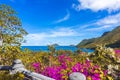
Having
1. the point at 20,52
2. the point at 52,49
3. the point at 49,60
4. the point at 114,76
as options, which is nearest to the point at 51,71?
the point at 20,52

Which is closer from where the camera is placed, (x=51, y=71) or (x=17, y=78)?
(x=17, y=78)

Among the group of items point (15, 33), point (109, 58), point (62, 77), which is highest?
point (15, 33)

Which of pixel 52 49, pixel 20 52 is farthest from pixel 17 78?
pixel 52 49

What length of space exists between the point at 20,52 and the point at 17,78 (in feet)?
9.20

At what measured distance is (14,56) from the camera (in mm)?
12008

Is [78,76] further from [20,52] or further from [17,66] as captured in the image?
[20,52]

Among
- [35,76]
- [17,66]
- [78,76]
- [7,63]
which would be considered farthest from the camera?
[7,63]

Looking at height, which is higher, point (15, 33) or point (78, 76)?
point (15, 33)

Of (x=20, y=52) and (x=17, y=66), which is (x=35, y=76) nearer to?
(x=17, y=66)

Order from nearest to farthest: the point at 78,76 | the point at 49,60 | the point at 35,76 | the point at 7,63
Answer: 1. the point at 78,76
2. the point at 35,76
3. the point at 7,63
4. the point at 49,60

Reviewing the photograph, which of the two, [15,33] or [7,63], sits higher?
[15,33]

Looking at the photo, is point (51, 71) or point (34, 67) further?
point (34, 67)

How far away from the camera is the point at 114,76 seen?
30.8ft

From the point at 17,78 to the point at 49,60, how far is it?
29.9 feet
